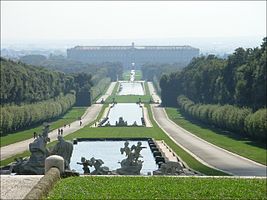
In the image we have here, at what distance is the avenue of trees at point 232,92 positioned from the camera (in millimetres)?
51688

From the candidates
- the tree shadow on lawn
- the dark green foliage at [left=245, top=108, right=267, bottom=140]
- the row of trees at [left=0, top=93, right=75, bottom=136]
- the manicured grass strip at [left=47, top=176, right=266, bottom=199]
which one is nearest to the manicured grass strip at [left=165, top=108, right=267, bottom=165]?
the tree shadow on lawn

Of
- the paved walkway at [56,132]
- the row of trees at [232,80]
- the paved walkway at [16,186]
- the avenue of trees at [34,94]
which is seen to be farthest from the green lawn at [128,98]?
the paved walkway at [16,186]

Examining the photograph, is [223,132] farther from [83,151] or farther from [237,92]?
[83,151]

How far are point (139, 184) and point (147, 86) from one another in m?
123

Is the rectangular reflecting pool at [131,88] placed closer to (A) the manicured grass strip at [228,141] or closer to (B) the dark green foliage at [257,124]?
(A) the manicured grass strip at [228,141]

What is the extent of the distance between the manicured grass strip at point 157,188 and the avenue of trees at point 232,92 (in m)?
27.4

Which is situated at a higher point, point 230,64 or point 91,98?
point 230,64

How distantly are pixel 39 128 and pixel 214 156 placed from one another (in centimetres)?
2752

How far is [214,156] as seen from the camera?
1539 inches

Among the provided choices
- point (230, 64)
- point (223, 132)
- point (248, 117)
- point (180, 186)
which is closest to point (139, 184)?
point (180, 186)

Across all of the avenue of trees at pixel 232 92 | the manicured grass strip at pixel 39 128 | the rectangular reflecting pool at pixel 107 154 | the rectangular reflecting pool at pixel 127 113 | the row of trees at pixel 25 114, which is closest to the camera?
the rectangular reflecting pool at pixel 107 154

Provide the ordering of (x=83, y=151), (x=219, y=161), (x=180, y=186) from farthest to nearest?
(x=83, y=151)
(x=219, y=161)
(x=180, y=186)

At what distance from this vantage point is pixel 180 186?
56.1ft

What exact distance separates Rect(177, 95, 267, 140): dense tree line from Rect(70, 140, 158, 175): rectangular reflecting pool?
7.70 m
